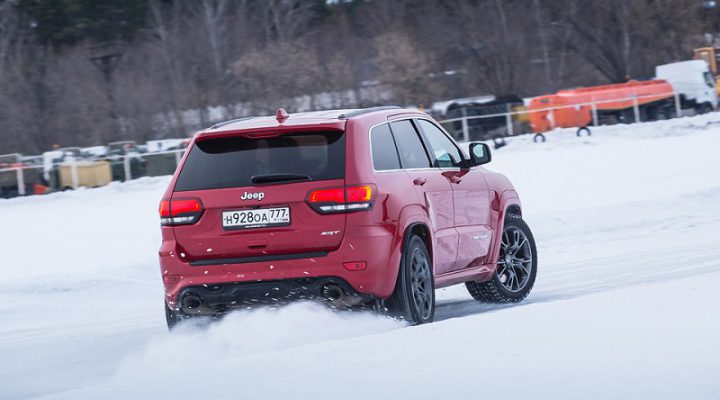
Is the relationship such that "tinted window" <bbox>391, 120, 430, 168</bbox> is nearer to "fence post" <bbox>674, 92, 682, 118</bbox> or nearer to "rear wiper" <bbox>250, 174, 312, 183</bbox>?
"rear wiper" <bbox>250, 174, 312, 183</bbox>

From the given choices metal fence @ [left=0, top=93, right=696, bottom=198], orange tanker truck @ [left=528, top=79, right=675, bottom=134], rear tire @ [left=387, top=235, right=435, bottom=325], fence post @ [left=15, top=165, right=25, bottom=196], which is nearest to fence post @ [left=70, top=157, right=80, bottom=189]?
metal fence @ [left=0, top=93, right=696, bottom=198]

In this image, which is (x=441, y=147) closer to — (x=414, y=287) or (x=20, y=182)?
(x=414, y=287)

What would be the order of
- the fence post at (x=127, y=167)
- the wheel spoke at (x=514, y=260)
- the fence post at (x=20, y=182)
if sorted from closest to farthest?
the wheel spoke at (x=514, y=260) < the fence post at (x=20, y=182) < the fence post at (x=127, y=167)

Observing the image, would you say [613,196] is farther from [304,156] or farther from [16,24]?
[16,24]

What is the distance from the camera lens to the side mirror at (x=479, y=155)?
972 centimetres

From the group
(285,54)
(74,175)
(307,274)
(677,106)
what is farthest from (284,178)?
(285,54)

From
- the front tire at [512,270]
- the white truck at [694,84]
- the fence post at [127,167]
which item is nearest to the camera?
the front tire at [512,270]

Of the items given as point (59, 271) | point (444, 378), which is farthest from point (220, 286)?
point (59, 271)

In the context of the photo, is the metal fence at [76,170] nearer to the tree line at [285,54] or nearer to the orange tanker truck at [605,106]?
the tree line at [285,54]

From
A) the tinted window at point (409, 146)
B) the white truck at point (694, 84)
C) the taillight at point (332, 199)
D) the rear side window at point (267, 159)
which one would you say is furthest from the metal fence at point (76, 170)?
the taillight at point (332, 199)

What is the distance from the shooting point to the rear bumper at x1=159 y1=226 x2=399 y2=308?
7969 mm

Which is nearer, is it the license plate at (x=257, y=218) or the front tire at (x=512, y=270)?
the license plate at (x=257, y=218)

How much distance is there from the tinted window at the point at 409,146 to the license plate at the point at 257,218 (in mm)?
1076

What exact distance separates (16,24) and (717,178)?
4795cm
